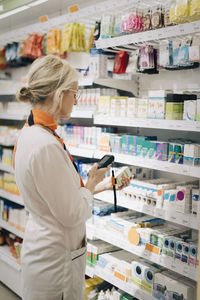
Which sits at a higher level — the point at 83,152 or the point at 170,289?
the point at 83,152

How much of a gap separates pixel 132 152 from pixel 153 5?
3.88ft

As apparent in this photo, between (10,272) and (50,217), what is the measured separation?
9.23 ft

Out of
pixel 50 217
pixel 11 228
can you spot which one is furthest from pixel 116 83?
pixel 11 228

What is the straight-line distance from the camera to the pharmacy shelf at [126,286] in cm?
283

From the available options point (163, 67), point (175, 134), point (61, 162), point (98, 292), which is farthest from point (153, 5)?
point (98, 292)

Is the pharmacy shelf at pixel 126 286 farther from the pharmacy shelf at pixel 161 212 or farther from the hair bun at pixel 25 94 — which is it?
the hair bun at pixel 25 94

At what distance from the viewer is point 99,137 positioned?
3.31 metres

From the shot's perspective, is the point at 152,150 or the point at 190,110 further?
the point at 152,150

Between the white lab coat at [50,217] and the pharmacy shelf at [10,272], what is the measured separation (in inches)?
89.9

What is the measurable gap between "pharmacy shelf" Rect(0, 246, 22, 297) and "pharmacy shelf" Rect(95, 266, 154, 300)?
1.38 metres

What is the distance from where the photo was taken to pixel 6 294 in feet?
14.1

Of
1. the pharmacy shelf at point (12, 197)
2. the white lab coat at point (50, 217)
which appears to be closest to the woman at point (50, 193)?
the white lab coat at point (50, 217)

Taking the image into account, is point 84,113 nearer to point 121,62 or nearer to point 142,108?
point 121,62

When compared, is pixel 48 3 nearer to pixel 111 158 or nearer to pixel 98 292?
pixel 111 158
